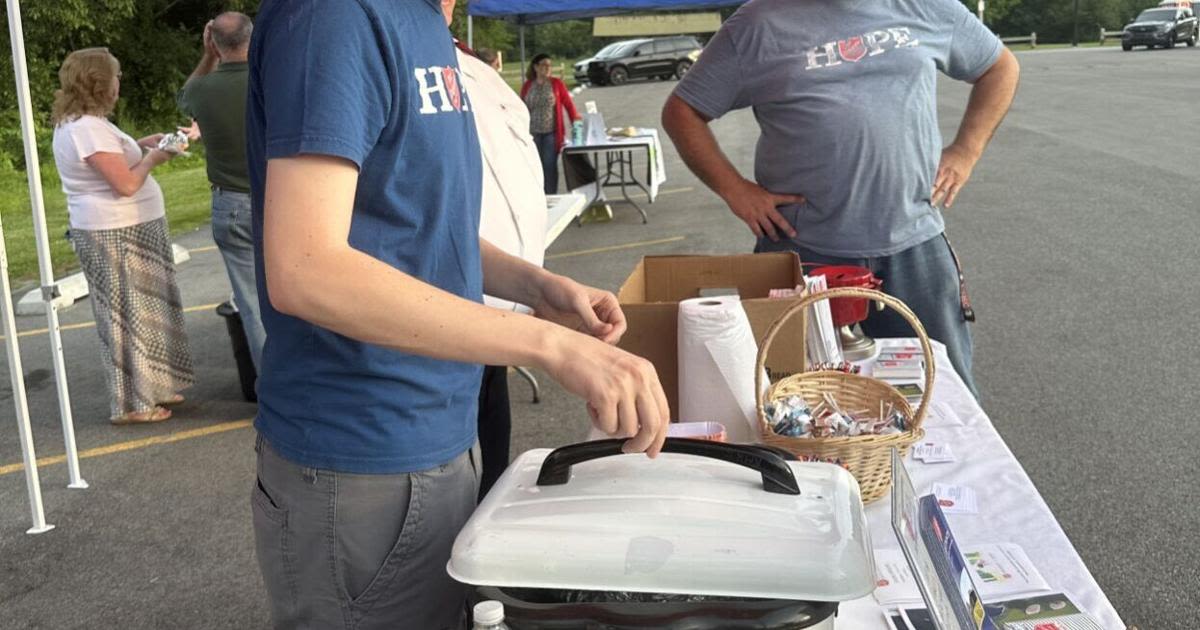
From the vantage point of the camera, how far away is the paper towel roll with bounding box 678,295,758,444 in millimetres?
1951

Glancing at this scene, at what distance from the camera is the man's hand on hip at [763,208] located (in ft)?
9.25

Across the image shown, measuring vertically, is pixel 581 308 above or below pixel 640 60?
above

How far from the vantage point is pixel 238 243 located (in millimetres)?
5016

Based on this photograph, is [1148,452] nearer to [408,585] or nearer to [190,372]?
[408,585]

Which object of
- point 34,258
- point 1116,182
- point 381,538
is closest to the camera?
point 381,538

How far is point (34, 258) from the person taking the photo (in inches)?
378

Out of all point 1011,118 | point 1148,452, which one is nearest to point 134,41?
point 1011,118

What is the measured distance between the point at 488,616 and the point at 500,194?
216cm

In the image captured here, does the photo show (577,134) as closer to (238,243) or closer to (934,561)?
(238,243)

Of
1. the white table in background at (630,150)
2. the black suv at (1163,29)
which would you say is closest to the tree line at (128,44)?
the white table in background at (630,150)

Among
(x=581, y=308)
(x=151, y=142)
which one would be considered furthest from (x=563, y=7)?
(x=581, y=308)

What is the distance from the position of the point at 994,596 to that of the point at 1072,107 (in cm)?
1875

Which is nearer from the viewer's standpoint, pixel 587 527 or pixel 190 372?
pixel 587 527

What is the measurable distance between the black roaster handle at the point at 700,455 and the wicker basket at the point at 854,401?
50cm
